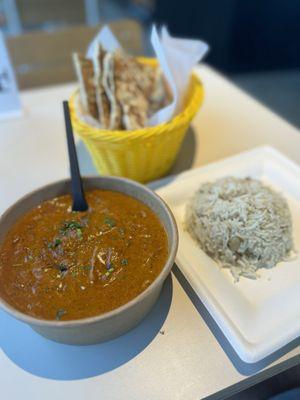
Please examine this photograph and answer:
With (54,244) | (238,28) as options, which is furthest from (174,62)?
(238,28)

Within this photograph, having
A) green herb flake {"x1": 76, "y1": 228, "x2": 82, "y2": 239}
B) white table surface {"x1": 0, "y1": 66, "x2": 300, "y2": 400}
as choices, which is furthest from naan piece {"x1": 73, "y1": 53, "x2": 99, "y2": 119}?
green herb flake {"x1": 76, "y1": 228, "x2": 82, "y2": 239}

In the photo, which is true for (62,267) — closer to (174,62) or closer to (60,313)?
(60,313)

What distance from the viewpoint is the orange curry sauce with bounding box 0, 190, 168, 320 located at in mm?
676

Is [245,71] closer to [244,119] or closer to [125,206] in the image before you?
[244,119]

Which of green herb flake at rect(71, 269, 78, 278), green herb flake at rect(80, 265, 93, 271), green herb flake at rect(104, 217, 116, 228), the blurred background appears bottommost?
the blurred background

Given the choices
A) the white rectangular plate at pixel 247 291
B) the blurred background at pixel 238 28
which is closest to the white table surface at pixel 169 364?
the white rectangular plate at pixel 247 291

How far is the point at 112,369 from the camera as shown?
2.32ft

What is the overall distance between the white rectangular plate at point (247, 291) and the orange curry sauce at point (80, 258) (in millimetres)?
127

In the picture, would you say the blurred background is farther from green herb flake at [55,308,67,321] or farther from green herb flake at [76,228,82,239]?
green herb flake at [55,308,67,321]

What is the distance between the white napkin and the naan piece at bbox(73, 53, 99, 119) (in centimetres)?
10

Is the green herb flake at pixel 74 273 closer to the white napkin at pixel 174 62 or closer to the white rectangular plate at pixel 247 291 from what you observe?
the white rectangular plate at pixel 247 291

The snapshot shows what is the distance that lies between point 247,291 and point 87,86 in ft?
2.52

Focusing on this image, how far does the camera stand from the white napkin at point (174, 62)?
1050 millimetres

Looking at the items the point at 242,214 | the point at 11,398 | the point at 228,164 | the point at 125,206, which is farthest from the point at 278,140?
the point at 11,398
